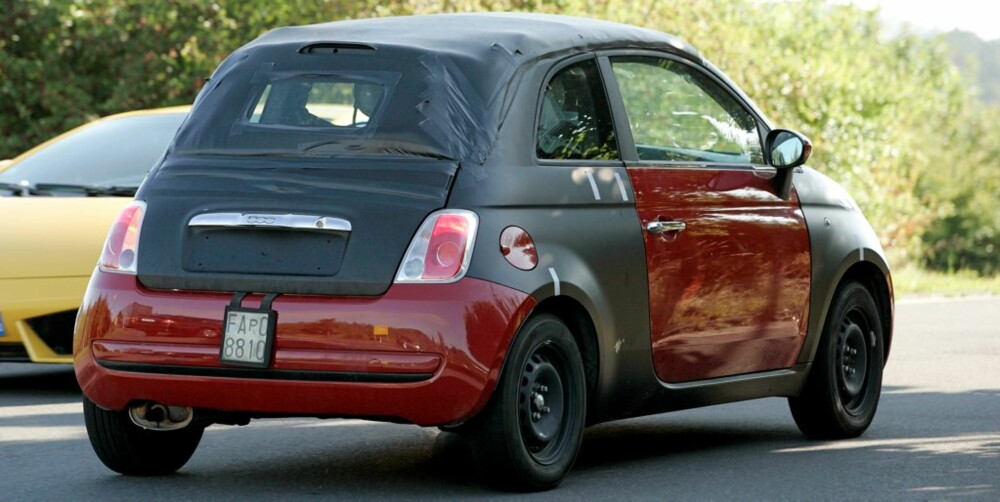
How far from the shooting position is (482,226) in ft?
20.2

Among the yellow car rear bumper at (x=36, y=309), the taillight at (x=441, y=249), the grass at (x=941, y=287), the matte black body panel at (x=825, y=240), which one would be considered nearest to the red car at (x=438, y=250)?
the taillight at (x=441, y=249)

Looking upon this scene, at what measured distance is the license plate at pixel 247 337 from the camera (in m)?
6.11

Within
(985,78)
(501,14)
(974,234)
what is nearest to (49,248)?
(501,14)

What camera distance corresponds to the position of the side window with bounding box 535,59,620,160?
6707 mm

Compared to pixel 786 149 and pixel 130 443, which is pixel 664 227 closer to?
pixel 786 149

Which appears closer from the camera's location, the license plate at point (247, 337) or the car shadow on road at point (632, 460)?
the license plate at point (247, 337)

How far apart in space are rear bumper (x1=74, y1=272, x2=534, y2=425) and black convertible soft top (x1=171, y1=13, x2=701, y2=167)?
1.85 ft

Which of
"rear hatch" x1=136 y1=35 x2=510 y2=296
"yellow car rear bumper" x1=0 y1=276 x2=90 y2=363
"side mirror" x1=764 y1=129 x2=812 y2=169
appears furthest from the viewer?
"yellow car rear bumper" x1=0 y1=276 x2=90 y2=363

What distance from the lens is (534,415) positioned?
6.48 m

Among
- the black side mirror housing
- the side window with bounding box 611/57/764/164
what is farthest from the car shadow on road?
the side window with bounding box 611/57/764/164

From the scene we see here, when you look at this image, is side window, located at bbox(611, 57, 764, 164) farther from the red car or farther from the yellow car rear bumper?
the yellow car rear bumper

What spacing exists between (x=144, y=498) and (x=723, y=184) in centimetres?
265

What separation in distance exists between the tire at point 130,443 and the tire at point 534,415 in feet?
4.26

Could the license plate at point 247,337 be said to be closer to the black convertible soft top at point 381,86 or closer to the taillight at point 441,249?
the taillight at point 441,249
